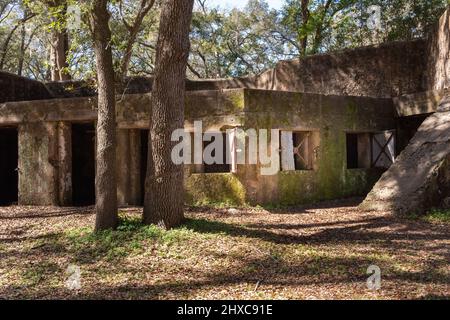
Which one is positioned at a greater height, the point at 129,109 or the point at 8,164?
the point at 129,109

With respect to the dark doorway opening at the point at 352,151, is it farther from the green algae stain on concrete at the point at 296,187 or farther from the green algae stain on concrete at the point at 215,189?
the green algae stain on concrete at the point at 215,189

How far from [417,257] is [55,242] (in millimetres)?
5300

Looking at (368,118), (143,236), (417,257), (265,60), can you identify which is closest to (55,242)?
(143,236)

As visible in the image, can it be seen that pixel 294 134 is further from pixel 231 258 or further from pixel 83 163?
pixel 83 163

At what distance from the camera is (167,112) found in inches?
266

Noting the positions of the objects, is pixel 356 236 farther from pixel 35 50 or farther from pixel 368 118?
pixel 35 50

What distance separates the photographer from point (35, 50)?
2622 centimetres

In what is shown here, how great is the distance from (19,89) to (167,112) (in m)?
8.16

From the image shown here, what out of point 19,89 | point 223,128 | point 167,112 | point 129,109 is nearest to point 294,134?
point 223,128

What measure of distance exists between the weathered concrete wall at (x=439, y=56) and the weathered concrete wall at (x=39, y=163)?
1016cm

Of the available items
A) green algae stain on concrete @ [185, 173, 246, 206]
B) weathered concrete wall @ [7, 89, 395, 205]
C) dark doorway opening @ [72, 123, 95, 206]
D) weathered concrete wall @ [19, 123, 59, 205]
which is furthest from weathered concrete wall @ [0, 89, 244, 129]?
dark doorway opening @ [72, 123, 95, 206]

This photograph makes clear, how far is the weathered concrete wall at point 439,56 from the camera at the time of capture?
11.5 metres

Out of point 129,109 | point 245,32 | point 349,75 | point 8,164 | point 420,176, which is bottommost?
point 420,176
